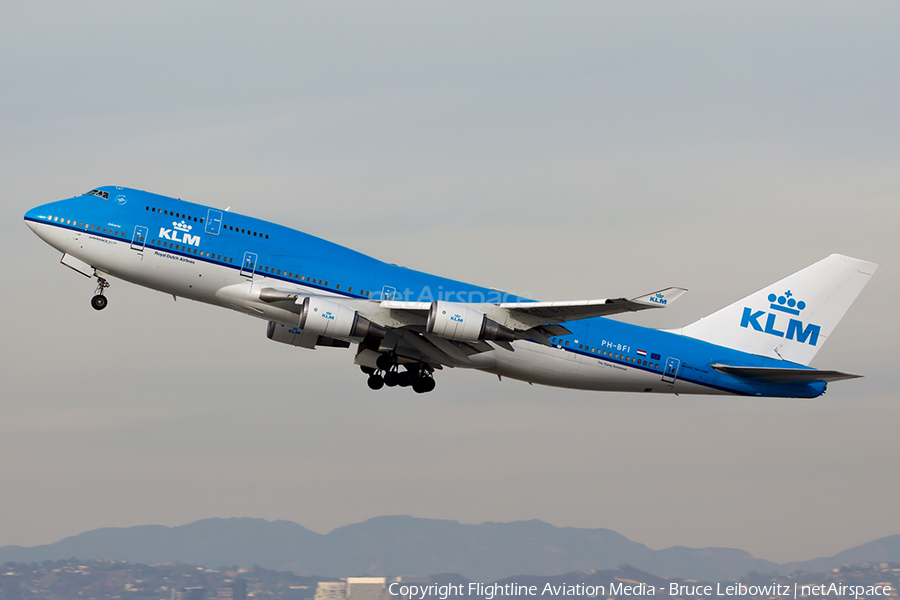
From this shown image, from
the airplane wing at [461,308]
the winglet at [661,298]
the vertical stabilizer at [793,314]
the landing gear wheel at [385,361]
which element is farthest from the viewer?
the vertical stabilizer at [793,314]

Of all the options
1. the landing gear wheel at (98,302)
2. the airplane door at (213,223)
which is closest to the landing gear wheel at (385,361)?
the airplane door at (213,223)

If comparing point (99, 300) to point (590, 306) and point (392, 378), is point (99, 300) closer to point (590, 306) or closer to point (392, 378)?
point (392, 378)


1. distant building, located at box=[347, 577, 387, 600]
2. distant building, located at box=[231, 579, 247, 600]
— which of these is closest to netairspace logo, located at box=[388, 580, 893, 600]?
distant building, located at box=[347, 577, 387, 600]

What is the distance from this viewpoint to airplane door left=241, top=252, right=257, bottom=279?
3719cm

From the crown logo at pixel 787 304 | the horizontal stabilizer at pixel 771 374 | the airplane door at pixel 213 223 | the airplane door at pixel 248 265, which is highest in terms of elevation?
the crown logo at pixel 787 304

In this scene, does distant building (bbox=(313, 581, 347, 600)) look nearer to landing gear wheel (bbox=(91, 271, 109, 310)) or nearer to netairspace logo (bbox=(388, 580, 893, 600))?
netairspace logo (bbox=(388, 580, 893, 600))

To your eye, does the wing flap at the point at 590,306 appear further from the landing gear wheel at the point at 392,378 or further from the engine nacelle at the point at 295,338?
the engine nacelle at the point at 295,338

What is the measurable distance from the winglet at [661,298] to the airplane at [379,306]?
0.22 feet

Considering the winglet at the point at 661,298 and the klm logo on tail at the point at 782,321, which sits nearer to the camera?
the winglet at the point at 661,298

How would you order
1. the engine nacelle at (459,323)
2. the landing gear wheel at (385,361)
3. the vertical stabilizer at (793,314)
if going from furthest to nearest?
the vertical stabilizer at (793,314) < the landing gear wheel at (385,361) < the engine nacelle at (459,323)

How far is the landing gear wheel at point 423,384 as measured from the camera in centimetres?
4284

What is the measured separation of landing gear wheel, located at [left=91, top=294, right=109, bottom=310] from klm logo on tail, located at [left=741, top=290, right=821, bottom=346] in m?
31.0

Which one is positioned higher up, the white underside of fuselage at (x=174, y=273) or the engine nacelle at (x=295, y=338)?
the white underside of fuselage at (x=174, y=273)

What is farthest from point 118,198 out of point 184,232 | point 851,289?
point 851,289
